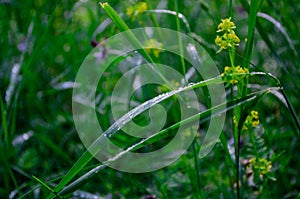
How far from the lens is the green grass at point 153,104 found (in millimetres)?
1134

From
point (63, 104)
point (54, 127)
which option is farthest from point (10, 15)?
point (54, 127)

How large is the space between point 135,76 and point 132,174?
339 millimetres

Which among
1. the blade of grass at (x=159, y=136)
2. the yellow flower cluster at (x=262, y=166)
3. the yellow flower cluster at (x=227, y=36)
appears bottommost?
the yellow flower cluster at (x=262, y=166)

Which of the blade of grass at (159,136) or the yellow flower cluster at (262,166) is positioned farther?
the yellow flower cluster at (262,166)

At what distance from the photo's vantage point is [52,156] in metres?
1.91

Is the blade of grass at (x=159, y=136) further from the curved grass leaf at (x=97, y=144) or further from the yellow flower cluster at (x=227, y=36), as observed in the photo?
the yellow flower cluster at (x=227, y=36)

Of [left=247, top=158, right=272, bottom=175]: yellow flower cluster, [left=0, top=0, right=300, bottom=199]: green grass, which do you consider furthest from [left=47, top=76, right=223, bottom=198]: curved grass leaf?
[left=247, top=158, right=272, bottom=175]: yellow flower cluster

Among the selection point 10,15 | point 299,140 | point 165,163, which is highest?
point 10,15

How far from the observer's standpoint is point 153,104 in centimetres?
103

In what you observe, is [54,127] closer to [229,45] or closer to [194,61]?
[194,61]

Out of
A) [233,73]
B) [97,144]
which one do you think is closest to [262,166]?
[233,73]

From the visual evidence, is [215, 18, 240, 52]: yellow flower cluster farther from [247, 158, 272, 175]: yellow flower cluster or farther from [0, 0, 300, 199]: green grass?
[247, 158, 272, 175]: yellow flower cluster

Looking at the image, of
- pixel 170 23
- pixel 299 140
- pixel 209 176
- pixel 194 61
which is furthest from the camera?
pixel 170 23

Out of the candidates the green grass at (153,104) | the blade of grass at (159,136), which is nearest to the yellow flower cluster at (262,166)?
the green grass at (153,104)
